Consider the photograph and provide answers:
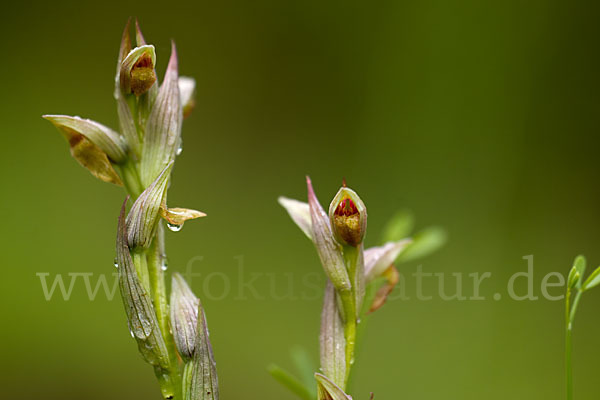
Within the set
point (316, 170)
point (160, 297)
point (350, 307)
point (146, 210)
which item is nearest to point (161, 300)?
point (160, 297)

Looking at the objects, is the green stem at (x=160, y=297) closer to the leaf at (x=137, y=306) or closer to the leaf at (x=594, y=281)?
the leaf at (x=137, y=306)

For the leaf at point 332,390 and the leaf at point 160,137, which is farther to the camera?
the leaf at point 160,137

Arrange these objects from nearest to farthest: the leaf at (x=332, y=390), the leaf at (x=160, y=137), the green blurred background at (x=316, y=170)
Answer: the leaf at (x=332, y=390) → the leaf at (x=160, y=137) → the green blurred background at (x=316, y=170)

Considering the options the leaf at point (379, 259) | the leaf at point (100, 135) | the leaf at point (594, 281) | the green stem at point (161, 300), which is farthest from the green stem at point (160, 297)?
the leaf at point (594, 281)

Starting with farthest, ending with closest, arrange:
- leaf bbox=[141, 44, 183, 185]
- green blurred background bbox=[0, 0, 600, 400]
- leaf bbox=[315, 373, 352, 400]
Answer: green blurred background bbox=[0, 0, 600, 400] < leaf bbox=[141, 44, 183, 185] < leaf bbox=[315, 373, 352, 400]

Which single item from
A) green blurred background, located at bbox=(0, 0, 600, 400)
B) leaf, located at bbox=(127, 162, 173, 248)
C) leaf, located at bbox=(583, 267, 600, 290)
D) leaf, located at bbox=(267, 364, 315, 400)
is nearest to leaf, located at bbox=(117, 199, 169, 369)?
leaf, located at bbox=(127, 162, 173, 248)

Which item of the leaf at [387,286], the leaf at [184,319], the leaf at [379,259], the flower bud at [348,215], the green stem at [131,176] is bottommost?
the leaf at [184,319]

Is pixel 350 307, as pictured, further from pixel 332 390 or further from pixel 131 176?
pixel 131 176

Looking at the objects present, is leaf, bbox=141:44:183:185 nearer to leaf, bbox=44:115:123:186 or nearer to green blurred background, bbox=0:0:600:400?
leaf, bbox=44:115:123:186
